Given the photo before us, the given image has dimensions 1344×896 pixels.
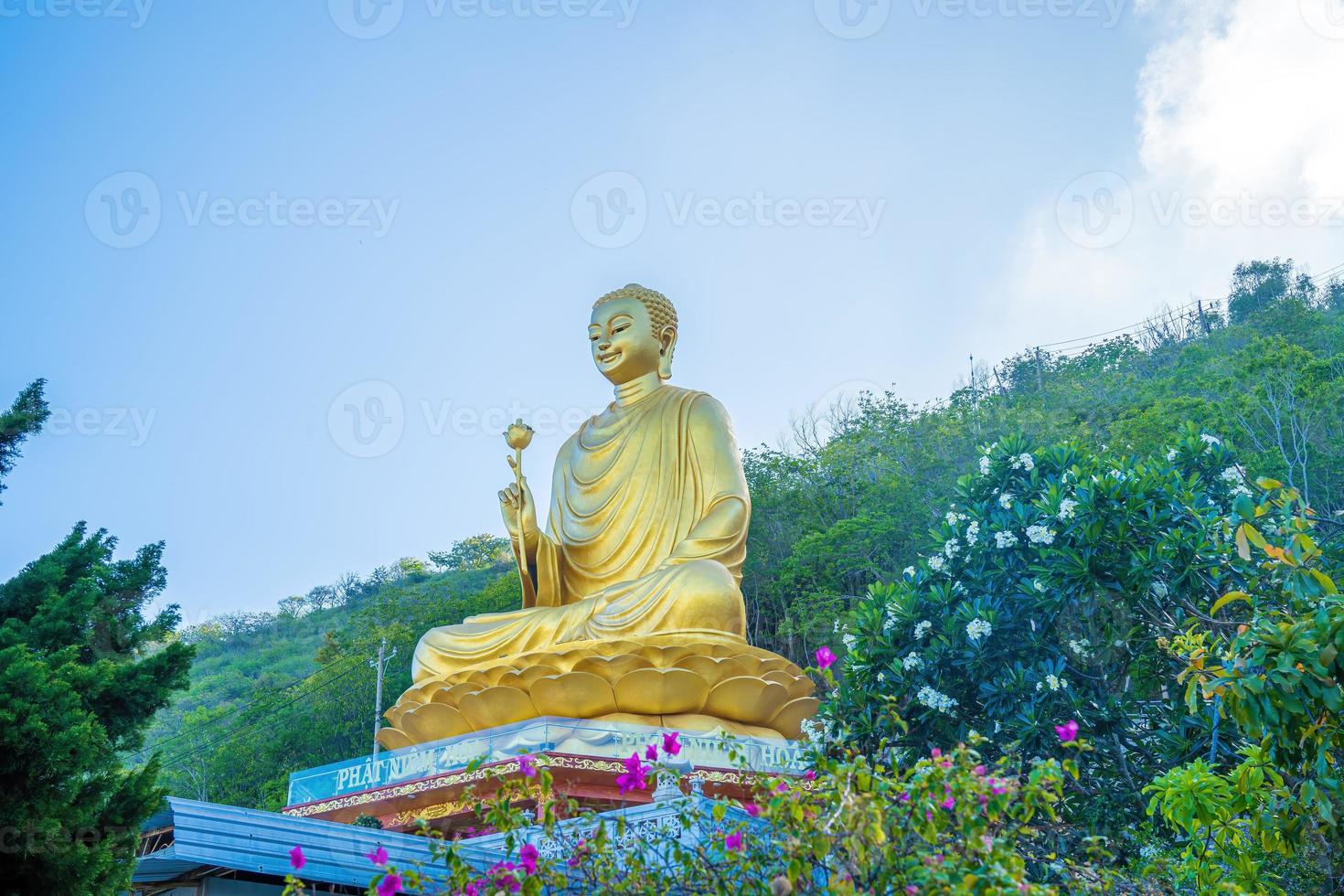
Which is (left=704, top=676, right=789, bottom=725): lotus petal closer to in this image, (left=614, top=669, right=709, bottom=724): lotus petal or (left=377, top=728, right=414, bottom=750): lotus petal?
(left=614, top=669, right=709, bottom=724): lotus petal

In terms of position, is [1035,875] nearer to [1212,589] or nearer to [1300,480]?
[1212,589]

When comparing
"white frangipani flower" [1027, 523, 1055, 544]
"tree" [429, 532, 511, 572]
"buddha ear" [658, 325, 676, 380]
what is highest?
"tree" [429, 532, 511, 572]

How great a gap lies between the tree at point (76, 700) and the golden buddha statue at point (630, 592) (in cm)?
346

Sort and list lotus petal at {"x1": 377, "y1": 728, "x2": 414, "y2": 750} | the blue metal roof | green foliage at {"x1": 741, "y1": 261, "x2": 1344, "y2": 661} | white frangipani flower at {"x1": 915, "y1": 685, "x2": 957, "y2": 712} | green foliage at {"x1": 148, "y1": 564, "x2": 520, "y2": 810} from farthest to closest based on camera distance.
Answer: green foliage at {"x1": 148, "y1": 564, "x2": 520, "y2": 810} < green foliage at {"x1": 741, "y1": 261, "x2": 1344, "y2": 661} < lotus petal at {"x1": 377, "y1": 728, "x2": 414, "y2": 750} < white frangipani flower at {"x1": 915, "y1": 685, "x2": 957, "y2": 712} < the blue metal roof

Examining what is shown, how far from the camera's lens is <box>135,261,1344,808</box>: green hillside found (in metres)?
16.8

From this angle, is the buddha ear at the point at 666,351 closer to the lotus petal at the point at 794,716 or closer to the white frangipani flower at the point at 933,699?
the lotus petal at the point at 794,716

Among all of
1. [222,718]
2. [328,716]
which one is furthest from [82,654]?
[222,718]

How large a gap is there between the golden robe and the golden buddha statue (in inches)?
0.5

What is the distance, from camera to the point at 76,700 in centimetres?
451

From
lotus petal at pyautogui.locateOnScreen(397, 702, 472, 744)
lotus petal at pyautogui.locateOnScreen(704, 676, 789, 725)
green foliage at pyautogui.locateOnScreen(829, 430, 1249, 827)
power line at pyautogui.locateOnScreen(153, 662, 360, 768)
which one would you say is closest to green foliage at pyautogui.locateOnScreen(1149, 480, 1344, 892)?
green foliage at pyautogui.locateOnScreen(829, 430, 1249, 827)

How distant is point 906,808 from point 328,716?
18.1 meters

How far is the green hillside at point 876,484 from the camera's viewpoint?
16.8m

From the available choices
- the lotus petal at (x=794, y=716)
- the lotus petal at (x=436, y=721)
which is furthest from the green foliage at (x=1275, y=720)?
the lotus petal at (x=436, y=721)

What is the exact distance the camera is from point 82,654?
17.2 ft
